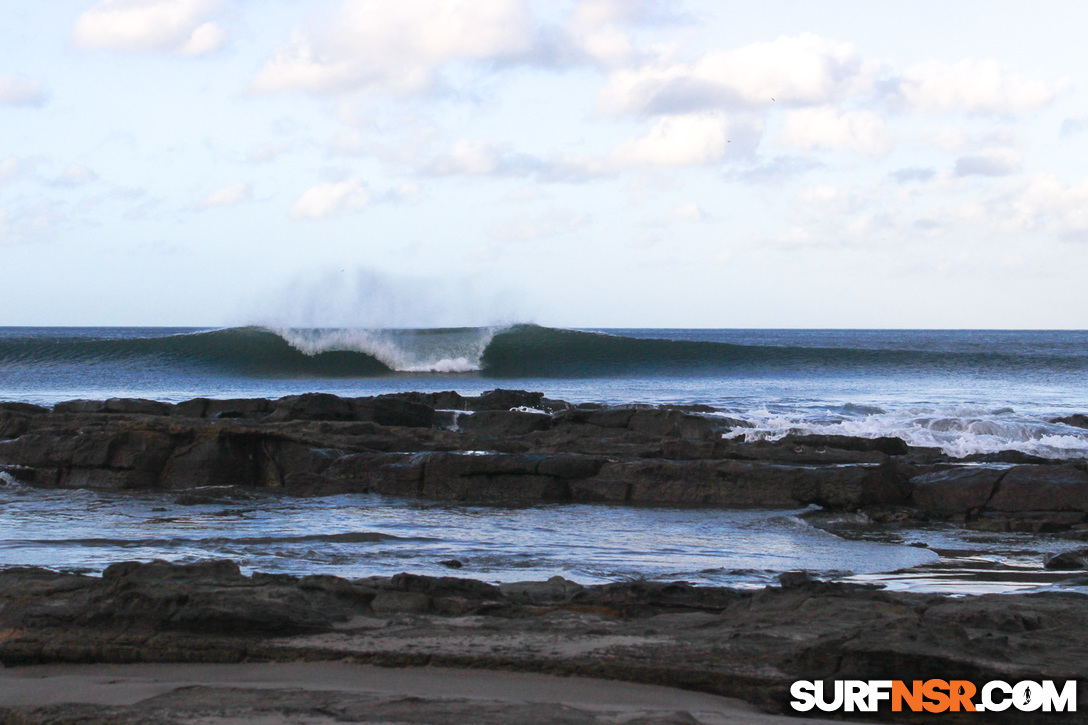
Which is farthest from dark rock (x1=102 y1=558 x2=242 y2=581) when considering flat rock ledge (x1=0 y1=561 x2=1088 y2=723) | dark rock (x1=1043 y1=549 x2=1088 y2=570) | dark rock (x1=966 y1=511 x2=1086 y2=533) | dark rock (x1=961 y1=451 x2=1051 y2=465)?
dark rock (x1=961 y1=451 x2=1051 y2=465)

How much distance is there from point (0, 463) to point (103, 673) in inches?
269

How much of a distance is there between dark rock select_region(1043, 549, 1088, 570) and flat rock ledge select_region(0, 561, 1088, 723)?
1391 mm

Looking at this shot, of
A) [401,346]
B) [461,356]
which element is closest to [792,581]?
[461,356]

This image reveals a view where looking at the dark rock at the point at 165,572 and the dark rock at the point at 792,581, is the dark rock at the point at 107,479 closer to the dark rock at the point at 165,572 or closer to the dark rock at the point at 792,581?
the dark rock at the point at 165,572

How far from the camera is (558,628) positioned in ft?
10.8

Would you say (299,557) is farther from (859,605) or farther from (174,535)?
(859,605)

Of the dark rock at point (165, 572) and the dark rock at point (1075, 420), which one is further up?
the dark rock at point (1075, 420)

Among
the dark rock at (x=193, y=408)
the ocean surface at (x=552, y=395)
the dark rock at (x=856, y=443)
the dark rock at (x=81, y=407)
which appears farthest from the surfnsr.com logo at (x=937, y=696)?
the dark rock at (x=81, y=407)

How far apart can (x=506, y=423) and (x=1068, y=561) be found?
669 centimetres

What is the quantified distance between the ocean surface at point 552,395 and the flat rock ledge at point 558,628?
1.16 m

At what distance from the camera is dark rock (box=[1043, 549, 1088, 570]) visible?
514cm

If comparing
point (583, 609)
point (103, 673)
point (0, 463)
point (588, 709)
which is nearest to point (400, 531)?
point (583, 609)

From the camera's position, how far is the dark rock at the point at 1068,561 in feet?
16.9

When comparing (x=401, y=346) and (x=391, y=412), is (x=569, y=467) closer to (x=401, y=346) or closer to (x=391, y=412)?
(x=391, y=412)
